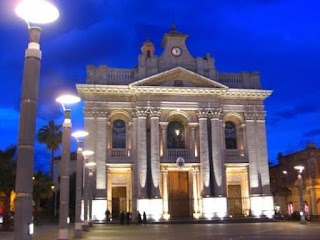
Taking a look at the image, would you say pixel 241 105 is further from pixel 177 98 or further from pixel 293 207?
pixel 293 207

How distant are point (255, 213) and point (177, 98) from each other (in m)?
14.5

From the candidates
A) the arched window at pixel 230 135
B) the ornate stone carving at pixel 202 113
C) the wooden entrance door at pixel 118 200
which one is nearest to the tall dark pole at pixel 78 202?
the wooden entrance door at pixel 118 200

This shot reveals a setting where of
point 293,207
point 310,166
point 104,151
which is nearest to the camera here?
point 104,151

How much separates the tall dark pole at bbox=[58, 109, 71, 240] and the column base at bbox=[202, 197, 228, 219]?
28.1 meters

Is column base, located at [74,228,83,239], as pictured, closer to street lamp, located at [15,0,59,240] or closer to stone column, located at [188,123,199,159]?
street lamp, located at [15,0,59,240]

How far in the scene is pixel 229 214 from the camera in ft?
149

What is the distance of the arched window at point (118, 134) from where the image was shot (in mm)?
46000

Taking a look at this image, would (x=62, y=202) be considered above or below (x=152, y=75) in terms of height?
below

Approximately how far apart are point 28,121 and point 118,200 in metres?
38.0

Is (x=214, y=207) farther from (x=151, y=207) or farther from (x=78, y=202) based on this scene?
(x=78, y=202)

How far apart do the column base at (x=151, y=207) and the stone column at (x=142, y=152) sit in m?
0.70

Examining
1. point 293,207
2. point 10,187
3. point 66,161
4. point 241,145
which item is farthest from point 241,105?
point 66,161

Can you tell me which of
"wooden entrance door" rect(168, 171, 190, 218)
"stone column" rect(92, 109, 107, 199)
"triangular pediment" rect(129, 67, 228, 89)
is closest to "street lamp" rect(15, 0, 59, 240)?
"stone column" rect(92, 109, 107, 199)

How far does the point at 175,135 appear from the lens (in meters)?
46.8
